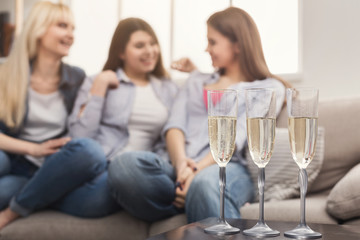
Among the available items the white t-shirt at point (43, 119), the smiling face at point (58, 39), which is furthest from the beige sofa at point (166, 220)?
the smiling face at point (58, 39)

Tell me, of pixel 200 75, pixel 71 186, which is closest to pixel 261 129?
pixel 71 186

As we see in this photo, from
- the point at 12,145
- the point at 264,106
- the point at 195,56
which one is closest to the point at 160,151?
the point at 195,56

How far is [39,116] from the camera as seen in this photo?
216 centimetres

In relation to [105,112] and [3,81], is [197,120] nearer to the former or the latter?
[105,112]

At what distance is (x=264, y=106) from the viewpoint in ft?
2.75

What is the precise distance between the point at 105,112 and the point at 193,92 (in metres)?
0.40

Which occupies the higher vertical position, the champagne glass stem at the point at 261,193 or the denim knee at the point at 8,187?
the champagne glass stem at the point at 261,193

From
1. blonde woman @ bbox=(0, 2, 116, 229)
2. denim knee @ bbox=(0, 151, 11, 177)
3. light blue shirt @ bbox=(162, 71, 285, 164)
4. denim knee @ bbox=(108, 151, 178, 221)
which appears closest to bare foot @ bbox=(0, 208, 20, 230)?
blonde woman @ bbox=(0, 2, 116, 229)

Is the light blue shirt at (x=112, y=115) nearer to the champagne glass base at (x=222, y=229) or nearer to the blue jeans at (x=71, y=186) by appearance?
the blue jeans at (x=71, y=186)

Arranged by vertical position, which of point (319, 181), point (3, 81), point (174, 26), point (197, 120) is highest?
point (174, 26)

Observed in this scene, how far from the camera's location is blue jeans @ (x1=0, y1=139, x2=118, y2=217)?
1.60 metres

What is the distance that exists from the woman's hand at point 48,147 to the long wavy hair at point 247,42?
0.73 meters

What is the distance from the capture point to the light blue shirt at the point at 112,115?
2035 mm

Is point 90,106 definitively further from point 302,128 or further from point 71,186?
point 302,128
